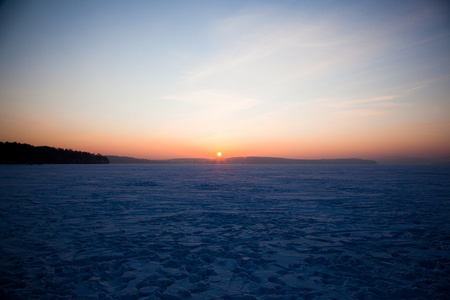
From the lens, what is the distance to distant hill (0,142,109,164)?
97.8 meters

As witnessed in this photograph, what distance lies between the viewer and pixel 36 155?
109 meters

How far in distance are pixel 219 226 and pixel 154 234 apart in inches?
94.8

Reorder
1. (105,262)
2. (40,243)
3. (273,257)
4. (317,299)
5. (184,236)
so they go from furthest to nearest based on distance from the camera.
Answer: (184,236) → (40,243) → (273,257) → (105,262) → (317,299)

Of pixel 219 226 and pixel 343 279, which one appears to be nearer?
pixel 343 279

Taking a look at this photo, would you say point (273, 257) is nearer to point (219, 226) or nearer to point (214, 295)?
point (214, 295)

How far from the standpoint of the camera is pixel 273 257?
19.1ft

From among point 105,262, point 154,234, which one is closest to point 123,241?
point 154,234

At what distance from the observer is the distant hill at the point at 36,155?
97812 mm

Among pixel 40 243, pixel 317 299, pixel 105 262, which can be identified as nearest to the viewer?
pixel 317 299

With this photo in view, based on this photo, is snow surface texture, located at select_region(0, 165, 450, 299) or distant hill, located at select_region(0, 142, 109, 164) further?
distant hill, located at select_region(0, 142, 109, 164)

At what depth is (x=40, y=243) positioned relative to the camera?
659cm

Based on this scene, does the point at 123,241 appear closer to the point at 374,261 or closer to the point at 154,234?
the point at 154,234

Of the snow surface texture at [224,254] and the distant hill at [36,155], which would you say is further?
the distant hill at [36,155]

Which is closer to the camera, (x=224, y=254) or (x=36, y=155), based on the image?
(x=224, y=254)
